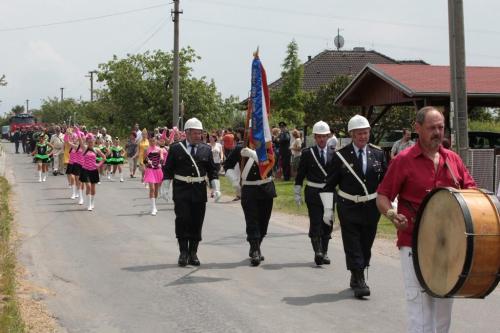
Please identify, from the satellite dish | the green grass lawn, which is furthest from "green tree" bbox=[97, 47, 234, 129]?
the satellite dish

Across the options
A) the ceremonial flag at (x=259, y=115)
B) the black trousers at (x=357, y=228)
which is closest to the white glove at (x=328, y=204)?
the black trousers at (x=357, y=228)

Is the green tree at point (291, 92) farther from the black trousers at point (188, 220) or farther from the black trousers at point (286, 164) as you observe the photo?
the black trousers at point (188, 220)

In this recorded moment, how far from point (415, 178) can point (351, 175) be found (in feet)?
10.2

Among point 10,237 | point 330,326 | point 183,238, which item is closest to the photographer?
point 330,326

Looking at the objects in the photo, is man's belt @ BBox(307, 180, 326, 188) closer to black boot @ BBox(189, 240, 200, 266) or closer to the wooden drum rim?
black boot @ BBox(189, 240, 200, 266)

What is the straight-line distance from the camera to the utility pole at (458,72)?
15258mm

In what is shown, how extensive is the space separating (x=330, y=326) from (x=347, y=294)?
1.52 meters

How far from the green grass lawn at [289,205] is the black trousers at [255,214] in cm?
375

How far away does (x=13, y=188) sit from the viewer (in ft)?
80.7

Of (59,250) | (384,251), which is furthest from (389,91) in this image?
(59,250)

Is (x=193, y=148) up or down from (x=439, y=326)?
up

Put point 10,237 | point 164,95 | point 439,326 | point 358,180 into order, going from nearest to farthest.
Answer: point 439,326
point 358,180
point 10,237
point 164,95

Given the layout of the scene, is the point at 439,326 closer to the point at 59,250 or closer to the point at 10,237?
the point at 59,250

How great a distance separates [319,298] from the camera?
8758 millimetres
